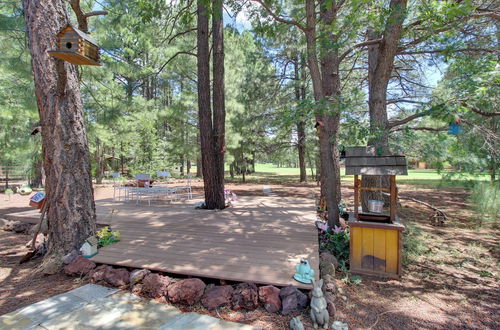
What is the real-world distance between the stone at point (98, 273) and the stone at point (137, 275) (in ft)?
1.26

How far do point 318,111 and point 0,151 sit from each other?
1287 centimetres

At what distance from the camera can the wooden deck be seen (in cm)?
288

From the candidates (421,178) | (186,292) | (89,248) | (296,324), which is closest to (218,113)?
(89,248)

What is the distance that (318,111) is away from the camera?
3637mm

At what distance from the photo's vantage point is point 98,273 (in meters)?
2.96

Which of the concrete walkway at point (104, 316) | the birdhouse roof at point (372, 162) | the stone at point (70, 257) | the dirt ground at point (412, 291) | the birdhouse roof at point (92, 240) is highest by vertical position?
the birdhouse roof at point (372, 162)

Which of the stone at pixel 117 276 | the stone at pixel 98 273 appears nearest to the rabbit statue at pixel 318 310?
the stone at pixel 117 276

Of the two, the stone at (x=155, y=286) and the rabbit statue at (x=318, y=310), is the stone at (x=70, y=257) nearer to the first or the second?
the stone at (x=155, y=286)

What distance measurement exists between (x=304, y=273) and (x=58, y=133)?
3609 mm

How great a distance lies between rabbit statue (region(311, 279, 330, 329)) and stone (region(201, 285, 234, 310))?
818 millimetres

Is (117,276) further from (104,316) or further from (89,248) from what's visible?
(89,248)

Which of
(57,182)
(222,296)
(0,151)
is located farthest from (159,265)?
(0,151)

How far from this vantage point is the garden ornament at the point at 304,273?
2576mm

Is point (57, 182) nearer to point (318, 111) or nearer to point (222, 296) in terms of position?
point (222, 296)
